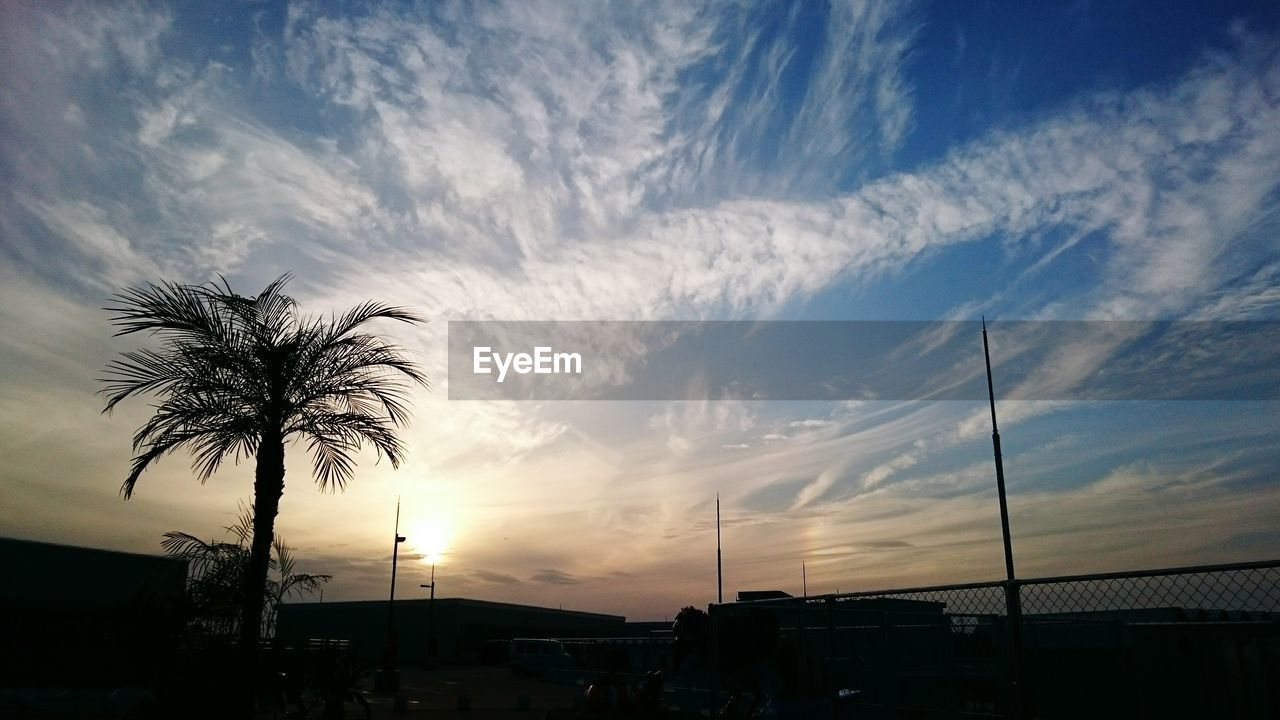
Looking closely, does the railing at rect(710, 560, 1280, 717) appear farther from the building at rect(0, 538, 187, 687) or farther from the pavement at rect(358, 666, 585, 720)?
the building at rect(0, 538, 187, 687)

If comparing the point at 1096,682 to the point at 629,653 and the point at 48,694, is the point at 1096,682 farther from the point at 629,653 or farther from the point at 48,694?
the point at 48,694

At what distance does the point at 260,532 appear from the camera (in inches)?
465

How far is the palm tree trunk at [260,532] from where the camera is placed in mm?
11617

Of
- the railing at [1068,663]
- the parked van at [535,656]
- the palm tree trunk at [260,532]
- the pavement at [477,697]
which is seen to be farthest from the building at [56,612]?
the railing at [1068,663]

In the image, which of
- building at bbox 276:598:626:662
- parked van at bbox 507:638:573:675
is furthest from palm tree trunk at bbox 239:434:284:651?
building at bbox 276:598:626:662

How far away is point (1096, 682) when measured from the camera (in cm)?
668

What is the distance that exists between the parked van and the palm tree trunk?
3255 cm

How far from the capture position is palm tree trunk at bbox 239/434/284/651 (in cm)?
1162

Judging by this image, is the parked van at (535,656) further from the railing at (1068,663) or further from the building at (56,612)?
the railing at (1068,663)

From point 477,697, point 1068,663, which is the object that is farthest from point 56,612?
point 1068,663

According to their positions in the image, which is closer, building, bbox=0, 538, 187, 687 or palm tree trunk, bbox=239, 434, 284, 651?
palm tree trunk, bbox=239, 434, 284, 651

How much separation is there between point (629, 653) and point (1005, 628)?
81.0 feet

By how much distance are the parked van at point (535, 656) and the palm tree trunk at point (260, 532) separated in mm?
32550

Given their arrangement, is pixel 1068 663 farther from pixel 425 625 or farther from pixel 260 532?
pixel 425 625
